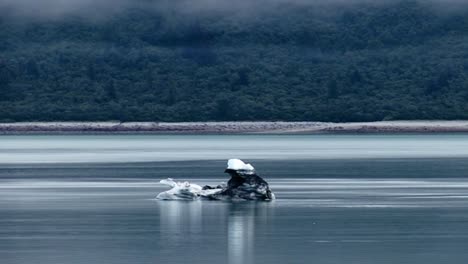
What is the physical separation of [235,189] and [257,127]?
145 m

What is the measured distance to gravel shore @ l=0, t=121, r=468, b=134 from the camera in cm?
17438

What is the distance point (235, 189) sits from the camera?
35.8 metres

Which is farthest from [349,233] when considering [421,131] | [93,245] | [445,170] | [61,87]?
[61,87]

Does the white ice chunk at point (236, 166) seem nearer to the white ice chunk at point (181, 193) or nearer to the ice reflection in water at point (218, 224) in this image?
the ice reflection in water at point (218, 224)

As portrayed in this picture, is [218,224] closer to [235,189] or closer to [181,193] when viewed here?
[235,189]

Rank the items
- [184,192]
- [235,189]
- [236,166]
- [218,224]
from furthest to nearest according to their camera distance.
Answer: [184,192] < [235,189] < [236,166] < [218,224]

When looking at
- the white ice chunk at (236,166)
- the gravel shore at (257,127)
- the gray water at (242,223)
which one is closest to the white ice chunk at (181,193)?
the gray water at (242,223)

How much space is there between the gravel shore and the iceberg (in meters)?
136

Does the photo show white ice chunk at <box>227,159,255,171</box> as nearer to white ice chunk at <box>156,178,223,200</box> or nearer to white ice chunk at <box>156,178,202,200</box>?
white ice chunk at <box>156,178,223,200</box>

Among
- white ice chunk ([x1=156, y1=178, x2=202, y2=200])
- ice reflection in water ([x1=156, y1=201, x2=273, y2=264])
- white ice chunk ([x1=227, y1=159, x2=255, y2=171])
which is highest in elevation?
white ice chunk ([x1=227, y1=159, x2=255, y2=171])

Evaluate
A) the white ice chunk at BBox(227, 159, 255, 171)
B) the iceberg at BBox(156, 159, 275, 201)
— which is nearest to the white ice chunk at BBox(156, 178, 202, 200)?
the iceberg at BBox(156, 159, 275, 201)

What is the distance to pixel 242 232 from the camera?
1102 inches

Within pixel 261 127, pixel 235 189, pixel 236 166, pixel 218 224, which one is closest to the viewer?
pixel 218 224

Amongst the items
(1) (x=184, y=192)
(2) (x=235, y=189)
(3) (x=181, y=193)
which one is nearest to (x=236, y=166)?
(2) (x=235, y=189)
